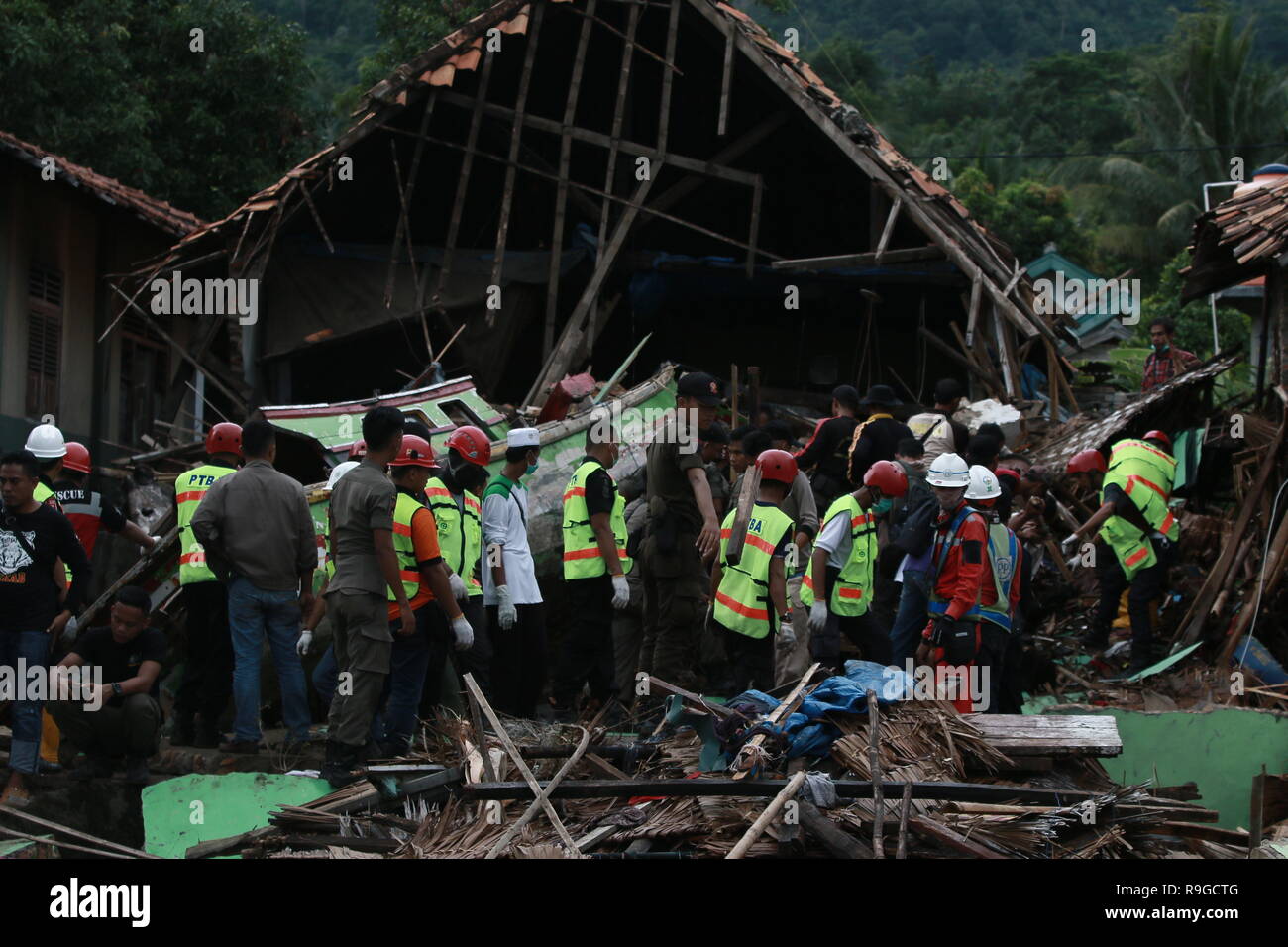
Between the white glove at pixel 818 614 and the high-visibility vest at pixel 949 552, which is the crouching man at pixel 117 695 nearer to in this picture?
the white glove at pixel 818 614

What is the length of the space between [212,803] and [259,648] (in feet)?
3.70

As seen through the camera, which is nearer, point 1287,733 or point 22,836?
point 22,836

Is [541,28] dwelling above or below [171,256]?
above

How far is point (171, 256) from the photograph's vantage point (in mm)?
14891

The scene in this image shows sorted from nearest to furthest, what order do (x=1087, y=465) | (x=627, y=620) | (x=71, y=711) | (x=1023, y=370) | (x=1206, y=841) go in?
(x=1206, y=841)
(x=71, y=711)
(x=627, y=620)
(x=1087, y=465)
(x=1023, y=370)

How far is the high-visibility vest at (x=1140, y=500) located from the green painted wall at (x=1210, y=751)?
7.03ft

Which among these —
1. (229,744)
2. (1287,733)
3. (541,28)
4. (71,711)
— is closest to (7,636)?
(71,711)

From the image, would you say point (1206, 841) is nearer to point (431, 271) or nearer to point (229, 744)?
point (229, 744)

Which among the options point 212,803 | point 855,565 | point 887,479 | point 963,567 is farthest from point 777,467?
point 212,803

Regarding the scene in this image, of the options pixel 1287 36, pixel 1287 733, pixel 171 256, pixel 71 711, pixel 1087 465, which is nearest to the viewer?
pixel 71 711

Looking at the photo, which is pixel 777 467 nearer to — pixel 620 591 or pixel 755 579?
pixel 755 579

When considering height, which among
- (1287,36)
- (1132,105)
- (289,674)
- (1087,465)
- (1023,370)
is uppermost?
(1287,36)

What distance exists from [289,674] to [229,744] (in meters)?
0.50

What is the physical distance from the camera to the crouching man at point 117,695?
8.08 m
